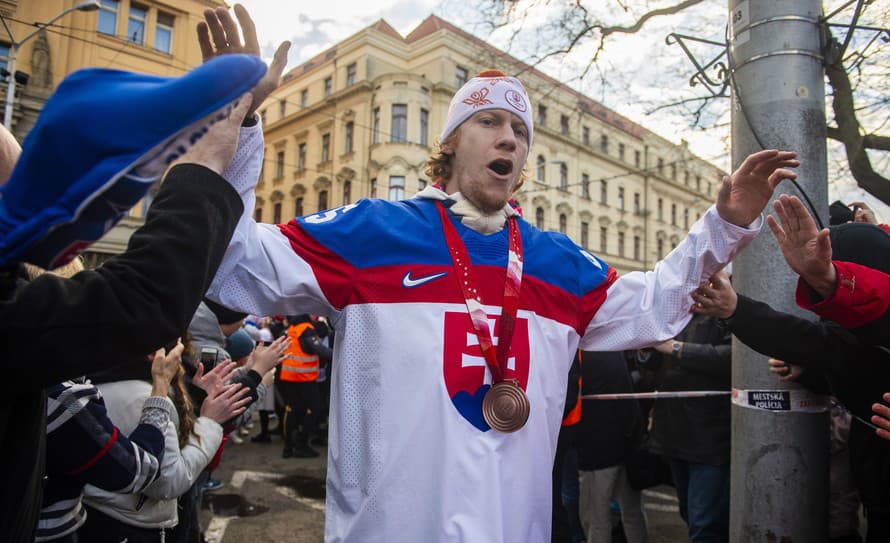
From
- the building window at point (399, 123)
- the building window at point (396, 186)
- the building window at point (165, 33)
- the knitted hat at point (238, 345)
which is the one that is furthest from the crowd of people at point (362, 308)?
the building window at point (399, 123)

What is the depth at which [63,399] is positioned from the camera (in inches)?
72.9

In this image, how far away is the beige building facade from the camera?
28500 millimetres

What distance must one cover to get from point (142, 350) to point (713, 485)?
3797mm

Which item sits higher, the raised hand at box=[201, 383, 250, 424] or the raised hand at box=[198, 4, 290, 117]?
the raised hand at box=[198, 4, 290, 117]

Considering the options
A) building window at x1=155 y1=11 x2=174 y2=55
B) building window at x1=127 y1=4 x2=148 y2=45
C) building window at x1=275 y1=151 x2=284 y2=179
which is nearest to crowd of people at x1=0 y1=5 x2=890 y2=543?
building window at x1=127 y1=4 x2=148 y2=45

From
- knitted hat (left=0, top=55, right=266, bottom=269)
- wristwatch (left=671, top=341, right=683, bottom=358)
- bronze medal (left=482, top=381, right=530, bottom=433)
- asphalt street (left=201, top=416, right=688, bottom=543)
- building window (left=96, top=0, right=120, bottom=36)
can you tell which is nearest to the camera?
knitted hat (left=0, top=55, right=266, bottom=269)

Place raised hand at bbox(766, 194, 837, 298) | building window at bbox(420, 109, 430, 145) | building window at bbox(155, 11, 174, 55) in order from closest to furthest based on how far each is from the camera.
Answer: raised hand at bbox(766, 194, 837, 298), building window at bbox(155, 11, 174, 55), building window at bbox(420, 109, 430, 145)

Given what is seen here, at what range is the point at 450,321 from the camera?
1841 millimetres

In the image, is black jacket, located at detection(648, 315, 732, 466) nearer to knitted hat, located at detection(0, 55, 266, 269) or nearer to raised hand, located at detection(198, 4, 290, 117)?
raised hand, located at detection(198, 4, 290, 117)

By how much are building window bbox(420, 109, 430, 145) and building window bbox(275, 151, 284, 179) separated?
1128cm

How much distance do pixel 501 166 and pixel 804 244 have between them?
120 centimetres

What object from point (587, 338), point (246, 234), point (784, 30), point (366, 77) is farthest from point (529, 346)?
point (366, 77)

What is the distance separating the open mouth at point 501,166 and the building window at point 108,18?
19.4 meters

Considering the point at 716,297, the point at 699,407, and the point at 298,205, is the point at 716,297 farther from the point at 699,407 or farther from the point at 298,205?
the point at 298,205
